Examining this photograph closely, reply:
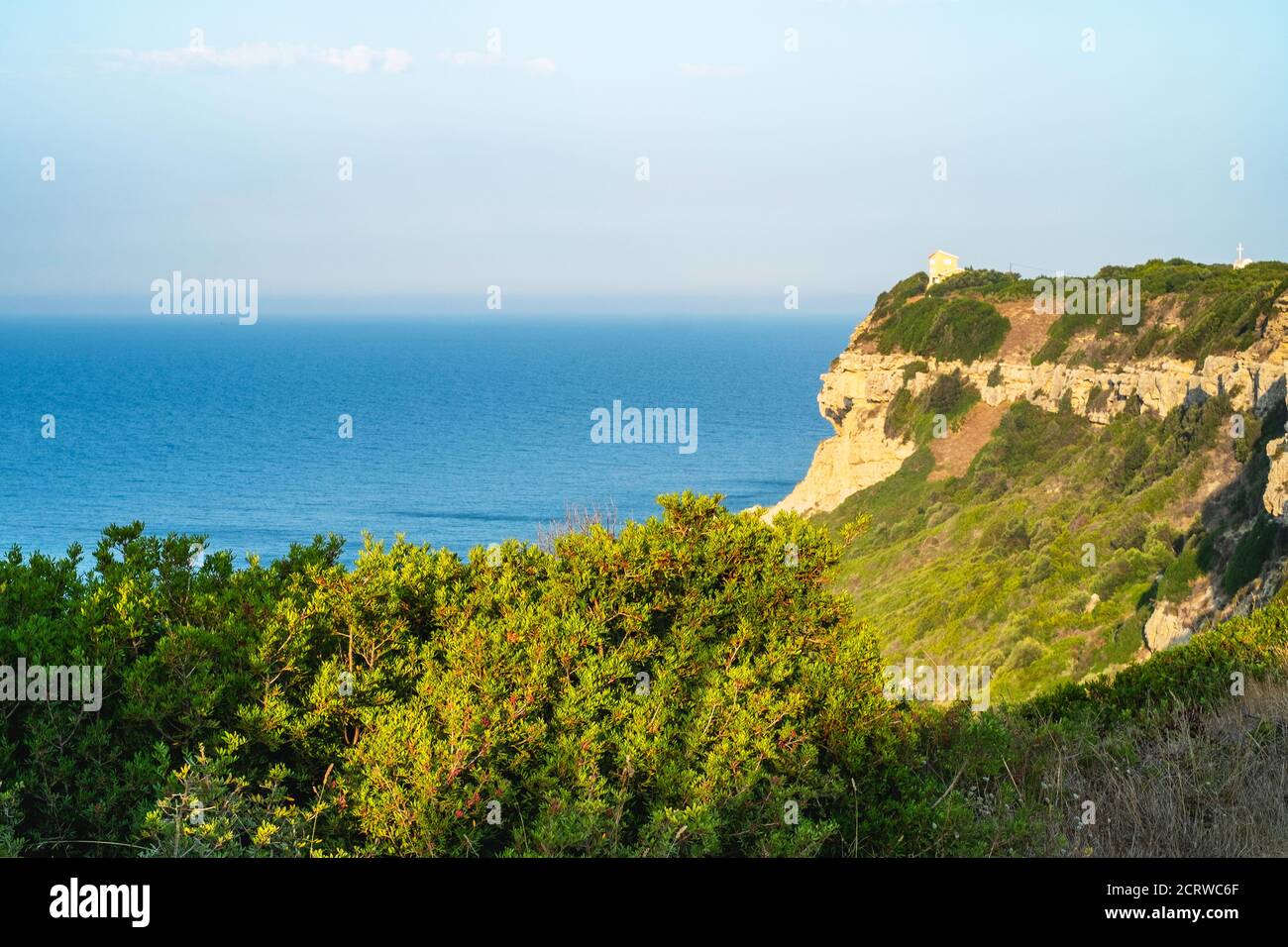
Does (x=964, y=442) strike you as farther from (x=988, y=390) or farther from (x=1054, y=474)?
(x=1054, y=474)

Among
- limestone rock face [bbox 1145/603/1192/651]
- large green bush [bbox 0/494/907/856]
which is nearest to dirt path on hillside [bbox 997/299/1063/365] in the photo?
limestone rock face [bbox 1145/603/1192/651]

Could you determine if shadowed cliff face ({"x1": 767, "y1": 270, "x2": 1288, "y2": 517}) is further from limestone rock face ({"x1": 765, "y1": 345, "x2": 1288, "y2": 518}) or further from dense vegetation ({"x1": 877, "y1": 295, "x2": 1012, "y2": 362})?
dense vegetation ({"x1": 877, "y1": 295, "x2": 1012, "y2": 362})

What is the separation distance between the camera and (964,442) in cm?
5647

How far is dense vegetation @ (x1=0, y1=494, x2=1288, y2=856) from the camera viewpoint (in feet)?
16.5

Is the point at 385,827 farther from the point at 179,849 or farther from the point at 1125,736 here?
the point at 1125,736

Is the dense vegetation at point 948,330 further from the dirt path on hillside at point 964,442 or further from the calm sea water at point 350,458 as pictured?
the calm sea water at point 350,458

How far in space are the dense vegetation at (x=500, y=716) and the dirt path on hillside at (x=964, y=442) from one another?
1989 inches

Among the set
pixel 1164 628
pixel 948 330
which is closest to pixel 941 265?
pixel 948 330

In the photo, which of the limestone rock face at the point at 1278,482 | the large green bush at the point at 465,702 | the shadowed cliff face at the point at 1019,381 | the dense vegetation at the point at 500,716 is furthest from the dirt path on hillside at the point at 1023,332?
the large green bush at the point at 465,702

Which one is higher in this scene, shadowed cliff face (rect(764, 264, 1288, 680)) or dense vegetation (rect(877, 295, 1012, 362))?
dense vegetation (rect(877, 295, 1012, 362))

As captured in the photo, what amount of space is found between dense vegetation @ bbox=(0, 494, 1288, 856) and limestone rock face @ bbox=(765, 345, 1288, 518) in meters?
34.1

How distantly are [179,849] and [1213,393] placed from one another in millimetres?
41707

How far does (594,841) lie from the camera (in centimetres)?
497
